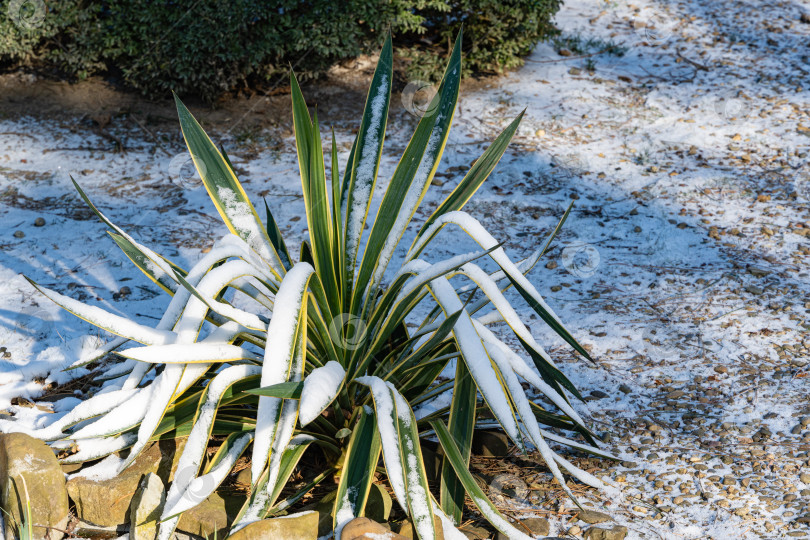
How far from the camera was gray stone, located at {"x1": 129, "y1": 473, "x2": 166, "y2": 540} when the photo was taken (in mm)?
1857

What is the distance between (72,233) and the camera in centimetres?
363

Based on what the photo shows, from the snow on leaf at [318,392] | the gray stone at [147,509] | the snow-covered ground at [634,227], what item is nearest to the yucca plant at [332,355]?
the snow on leaf at [318,392]

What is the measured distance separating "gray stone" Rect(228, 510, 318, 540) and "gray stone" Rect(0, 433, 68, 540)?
56 centimetres

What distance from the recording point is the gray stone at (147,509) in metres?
1.86

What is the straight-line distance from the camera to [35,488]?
1935mm

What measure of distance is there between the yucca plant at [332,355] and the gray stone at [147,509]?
0.11 meters

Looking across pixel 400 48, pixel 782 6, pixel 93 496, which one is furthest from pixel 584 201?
pixel 782 6

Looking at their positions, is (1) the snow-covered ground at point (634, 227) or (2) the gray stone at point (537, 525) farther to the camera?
(1) the snow-covered ground at point (634, 227)

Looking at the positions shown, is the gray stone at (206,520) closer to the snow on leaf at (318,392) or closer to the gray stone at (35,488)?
the gray stone at (35,488)

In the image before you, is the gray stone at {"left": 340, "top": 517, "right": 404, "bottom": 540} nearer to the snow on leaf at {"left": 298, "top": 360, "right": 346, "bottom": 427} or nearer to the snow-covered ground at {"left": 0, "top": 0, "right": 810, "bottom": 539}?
the snow on leaf at {"left": 298, "top": 360, "right": 346, "bottom": 427}

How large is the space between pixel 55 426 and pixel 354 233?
966mm

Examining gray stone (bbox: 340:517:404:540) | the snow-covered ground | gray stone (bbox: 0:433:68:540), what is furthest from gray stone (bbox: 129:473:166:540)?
the snow-covered ground

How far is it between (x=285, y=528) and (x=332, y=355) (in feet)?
1.53

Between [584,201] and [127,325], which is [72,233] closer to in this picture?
[127,325]
